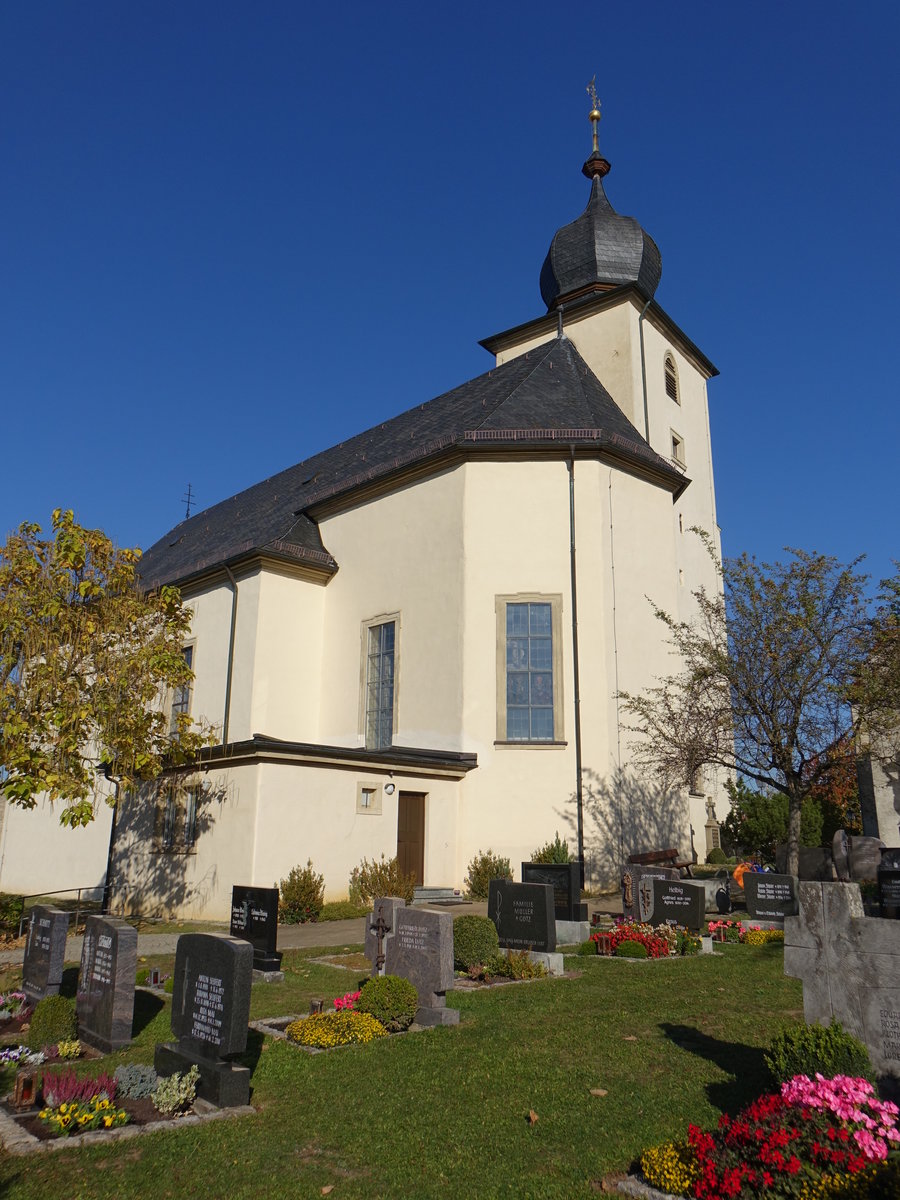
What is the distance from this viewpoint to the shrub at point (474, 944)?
35.0ft

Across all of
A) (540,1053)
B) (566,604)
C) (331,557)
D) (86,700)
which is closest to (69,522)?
(86,700)

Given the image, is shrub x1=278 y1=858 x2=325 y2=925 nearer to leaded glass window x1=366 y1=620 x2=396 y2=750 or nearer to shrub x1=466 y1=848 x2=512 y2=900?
shrub x1=466 y1=848 x2=512 y2=900

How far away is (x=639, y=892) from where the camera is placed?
14039 millimetres

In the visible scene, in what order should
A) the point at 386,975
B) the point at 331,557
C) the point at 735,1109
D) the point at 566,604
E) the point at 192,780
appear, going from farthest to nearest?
the point at 331,557
the point at 566,604
the point at 192,780
the point at 386,975
the point at 735,1109

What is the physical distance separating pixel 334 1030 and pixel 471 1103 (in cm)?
202

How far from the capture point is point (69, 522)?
1698 centimetres

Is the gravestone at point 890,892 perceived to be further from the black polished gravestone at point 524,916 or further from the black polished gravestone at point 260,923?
the black polished gravestone at point 260,923

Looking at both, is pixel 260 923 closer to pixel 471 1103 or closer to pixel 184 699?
pixel 471 1103

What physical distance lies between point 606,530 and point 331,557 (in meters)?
7.79

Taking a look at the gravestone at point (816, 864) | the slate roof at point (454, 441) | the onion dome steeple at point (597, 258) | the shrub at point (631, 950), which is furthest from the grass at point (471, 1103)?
the onion dome steeple at point (597, 258)

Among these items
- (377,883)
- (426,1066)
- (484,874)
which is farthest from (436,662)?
(426,1066)

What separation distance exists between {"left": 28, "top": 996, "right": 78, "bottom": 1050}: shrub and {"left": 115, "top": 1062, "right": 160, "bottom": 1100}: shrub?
164 centimetres

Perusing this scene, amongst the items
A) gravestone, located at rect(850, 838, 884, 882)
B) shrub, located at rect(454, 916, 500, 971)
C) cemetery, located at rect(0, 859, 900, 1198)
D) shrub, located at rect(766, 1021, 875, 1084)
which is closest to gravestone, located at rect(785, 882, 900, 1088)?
cemetery, located at rect(0, 859, 900, 1198)

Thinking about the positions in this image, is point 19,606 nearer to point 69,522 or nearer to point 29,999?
point 69,522
